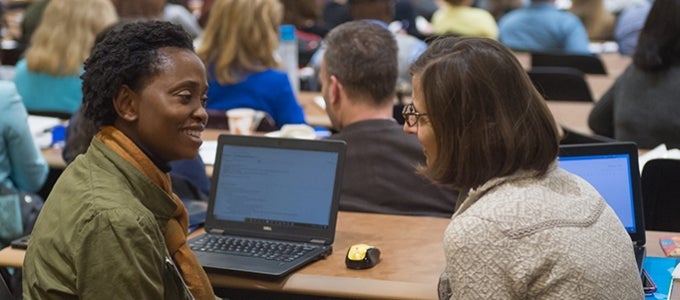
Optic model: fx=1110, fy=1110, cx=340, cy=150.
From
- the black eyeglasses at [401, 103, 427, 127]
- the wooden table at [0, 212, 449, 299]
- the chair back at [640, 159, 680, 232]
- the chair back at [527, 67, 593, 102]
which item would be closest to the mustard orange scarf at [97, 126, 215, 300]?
the wooden table at [0, 212, 449, 299]

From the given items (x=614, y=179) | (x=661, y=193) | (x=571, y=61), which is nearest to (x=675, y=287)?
(x=614, y=179)

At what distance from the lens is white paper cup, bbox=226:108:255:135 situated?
4.28 metres

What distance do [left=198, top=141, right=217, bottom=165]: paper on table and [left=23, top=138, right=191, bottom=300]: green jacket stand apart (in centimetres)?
175

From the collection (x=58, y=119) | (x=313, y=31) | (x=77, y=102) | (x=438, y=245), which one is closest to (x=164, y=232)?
(x=438, y=245)

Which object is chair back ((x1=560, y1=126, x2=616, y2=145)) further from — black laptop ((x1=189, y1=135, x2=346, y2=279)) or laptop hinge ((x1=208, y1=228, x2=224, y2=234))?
laptop hinge ((x1=208, y1=228, x2=224, y2=234))

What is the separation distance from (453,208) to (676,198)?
634 mm

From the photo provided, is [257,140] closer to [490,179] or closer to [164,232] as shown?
[164,232]

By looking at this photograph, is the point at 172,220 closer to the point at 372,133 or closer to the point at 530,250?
the point at 530,250

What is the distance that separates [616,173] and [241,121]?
6.10ft

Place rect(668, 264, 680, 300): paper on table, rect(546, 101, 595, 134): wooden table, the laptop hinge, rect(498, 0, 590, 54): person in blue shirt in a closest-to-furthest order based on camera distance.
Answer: rect(668, 264, 680, 300): paper on table < the laptop hinge < rect(546, 101, 595, 134): wooden table < rect(498, 0, 590, 54): person in blue shirt

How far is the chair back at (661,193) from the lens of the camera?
10.2 feet

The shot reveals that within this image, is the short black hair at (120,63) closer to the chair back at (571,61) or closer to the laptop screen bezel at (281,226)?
the laptop screen bezel at (281,226)

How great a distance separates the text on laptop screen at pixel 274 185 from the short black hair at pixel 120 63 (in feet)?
2.37

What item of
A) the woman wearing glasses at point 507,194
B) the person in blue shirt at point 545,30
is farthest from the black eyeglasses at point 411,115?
the person in blue shirt at point 545,30
